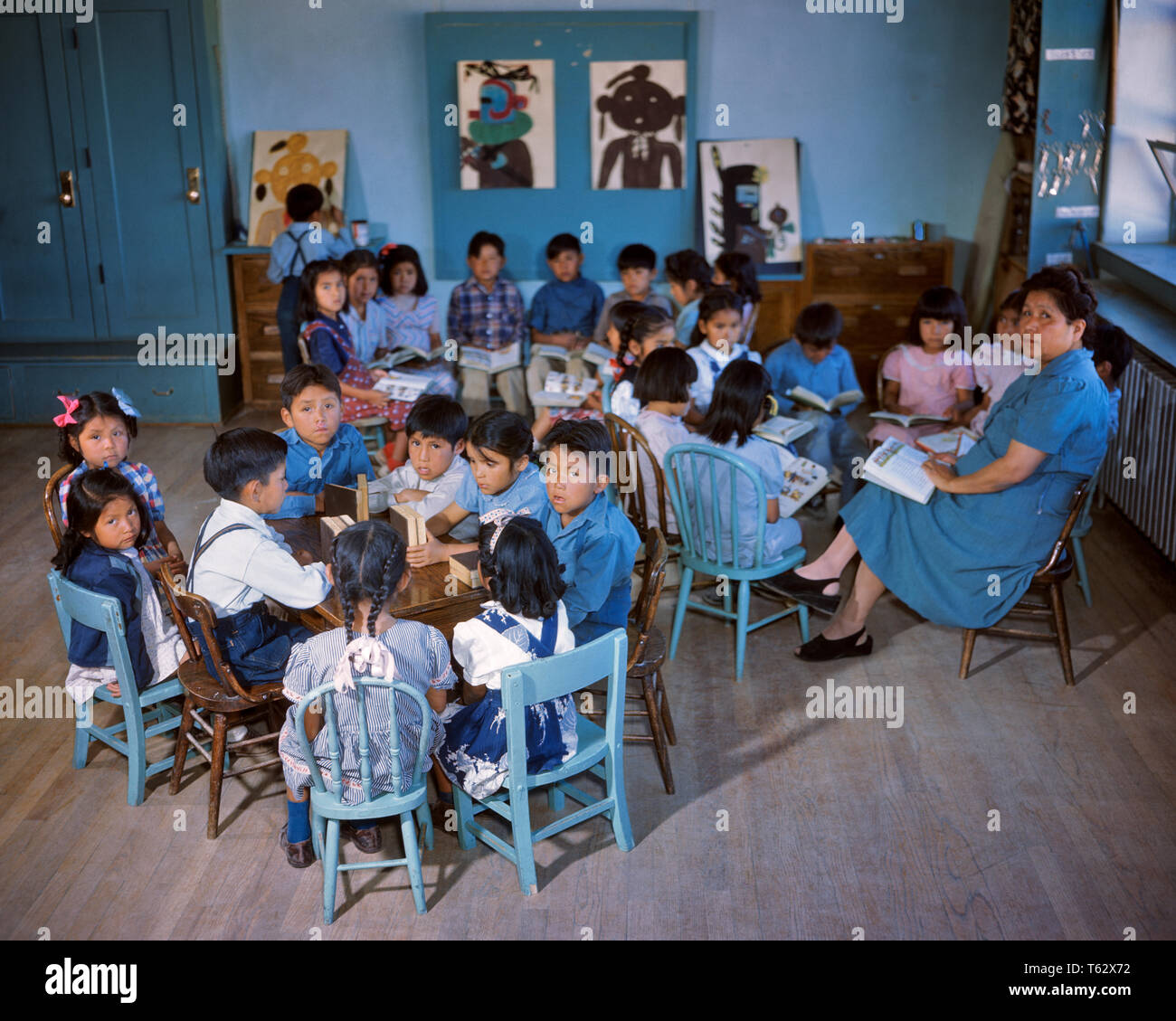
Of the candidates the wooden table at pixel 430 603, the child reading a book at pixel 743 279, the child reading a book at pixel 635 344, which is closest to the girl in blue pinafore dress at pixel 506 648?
the wooden table at pixel 430 603

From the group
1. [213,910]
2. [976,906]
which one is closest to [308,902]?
[213,910]

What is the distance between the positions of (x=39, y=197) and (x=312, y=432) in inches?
155

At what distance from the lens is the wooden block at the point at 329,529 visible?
3180mm

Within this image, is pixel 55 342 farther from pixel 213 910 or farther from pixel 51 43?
pixel 213 910

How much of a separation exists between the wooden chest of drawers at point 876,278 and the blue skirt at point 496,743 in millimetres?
4520

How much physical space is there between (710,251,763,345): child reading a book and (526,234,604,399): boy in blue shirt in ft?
3.17

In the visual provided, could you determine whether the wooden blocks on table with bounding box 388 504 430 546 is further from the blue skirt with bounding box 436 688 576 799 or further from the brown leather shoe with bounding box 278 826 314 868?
the brown leather shoe with bounding box 278 826 314 868

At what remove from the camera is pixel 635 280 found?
6.08 metres

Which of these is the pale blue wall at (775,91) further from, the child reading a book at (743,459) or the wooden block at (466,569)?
the wooden block at (466,569)

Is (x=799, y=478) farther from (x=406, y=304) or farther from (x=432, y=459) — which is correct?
(x=406, y=304)

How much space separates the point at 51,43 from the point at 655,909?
19.0 feet

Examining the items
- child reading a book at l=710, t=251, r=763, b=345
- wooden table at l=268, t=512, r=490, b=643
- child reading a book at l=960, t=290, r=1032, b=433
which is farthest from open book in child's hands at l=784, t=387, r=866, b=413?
wooden table at l=268, t=512, r=490, b=643

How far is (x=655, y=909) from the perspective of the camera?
286 cm

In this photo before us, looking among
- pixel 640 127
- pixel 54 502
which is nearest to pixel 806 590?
pixel 54 502
